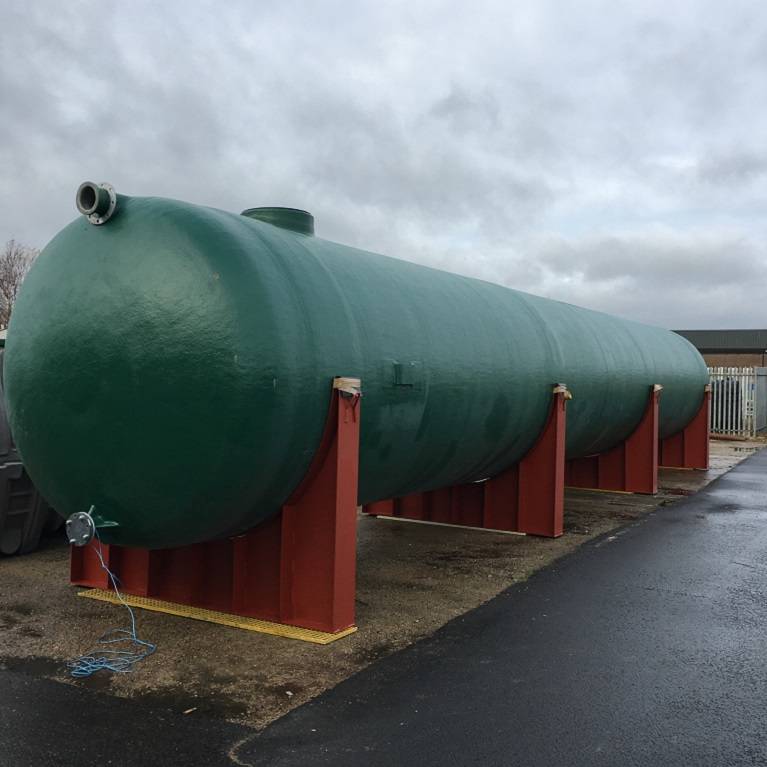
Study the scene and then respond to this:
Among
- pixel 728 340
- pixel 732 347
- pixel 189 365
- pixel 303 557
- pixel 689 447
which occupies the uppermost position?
pixel 728 340

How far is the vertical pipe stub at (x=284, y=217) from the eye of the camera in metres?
6.02

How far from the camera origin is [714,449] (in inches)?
835

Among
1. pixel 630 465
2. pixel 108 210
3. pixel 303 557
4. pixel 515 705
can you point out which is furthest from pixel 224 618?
pixel 630 465

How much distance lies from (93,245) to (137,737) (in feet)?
9.50

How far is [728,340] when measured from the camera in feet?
188

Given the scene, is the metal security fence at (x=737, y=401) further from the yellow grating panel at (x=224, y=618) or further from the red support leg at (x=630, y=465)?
the yellow grating panel at (x=224, y=618)

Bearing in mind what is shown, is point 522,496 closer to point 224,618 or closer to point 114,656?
point 224,618

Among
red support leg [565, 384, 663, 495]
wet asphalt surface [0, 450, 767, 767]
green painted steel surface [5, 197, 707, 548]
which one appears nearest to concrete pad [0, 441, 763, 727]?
wet asphalt surface [0, 450, 767, 767]

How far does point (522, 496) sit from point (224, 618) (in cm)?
422

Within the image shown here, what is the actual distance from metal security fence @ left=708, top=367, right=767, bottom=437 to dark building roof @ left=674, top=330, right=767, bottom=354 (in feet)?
95.3

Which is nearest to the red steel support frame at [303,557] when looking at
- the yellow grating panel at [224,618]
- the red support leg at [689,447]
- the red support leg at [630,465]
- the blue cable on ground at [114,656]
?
the yellow grating panel at [224,618]

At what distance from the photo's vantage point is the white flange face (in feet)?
16.2

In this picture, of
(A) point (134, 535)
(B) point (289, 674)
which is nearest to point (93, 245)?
(A) point (134, 535)

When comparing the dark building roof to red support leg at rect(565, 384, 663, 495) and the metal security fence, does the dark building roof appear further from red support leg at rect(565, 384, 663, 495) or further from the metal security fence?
red support leg at rect(565, 384, 663, 495)
